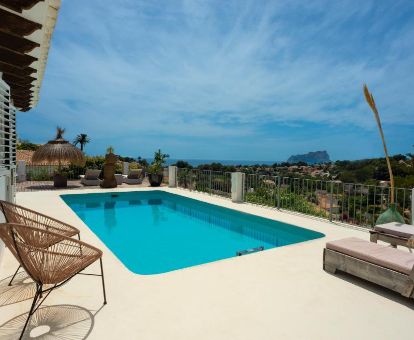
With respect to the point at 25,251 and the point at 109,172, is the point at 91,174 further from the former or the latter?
the point at 25,251

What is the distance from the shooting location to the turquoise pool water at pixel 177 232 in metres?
5.94

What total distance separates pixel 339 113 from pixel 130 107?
76.8 ft

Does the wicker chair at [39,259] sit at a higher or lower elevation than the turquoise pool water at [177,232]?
higher

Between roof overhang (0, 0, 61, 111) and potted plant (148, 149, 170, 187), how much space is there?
32.8 feet

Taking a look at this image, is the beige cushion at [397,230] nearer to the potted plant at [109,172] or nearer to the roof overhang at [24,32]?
the roof overhang at [24,32]

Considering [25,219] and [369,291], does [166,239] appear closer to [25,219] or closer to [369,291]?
[25,219]

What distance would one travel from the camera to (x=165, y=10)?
10.2 meters

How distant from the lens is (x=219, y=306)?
10.1 ft

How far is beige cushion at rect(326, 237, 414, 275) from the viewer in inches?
129

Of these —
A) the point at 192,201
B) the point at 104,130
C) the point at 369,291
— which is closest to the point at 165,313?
the point at 369,291

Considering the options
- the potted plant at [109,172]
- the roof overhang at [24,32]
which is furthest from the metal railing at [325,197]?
the roof overhang at [24,32]

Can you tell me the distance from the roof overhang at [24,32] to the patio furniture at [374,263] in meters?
4.43

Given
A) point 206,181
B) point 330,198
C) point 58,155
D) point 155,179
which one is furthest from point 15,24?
point 155,179

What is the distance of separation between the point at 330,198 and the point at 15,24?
7.16 m
